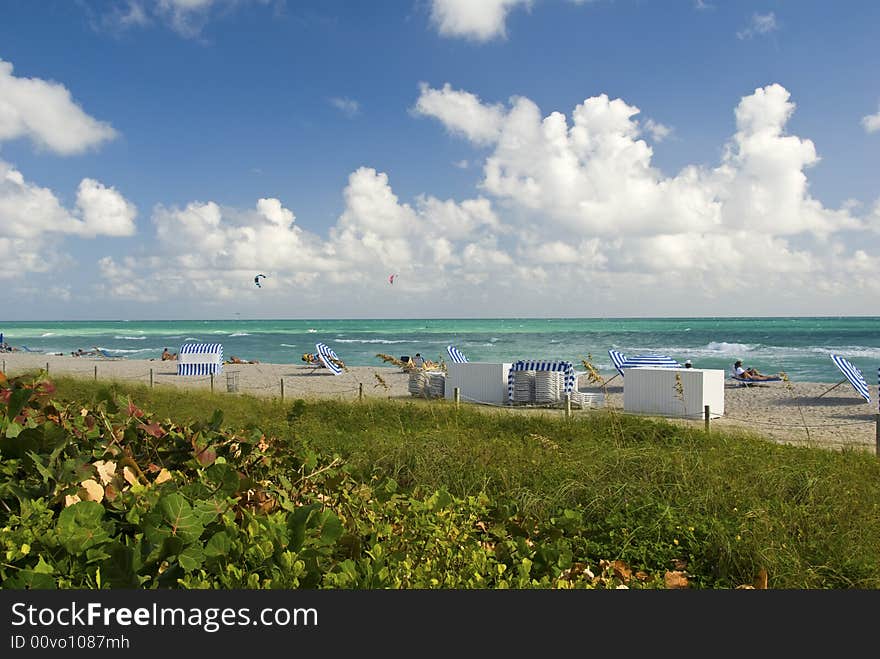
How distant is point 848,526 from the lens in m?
3.99

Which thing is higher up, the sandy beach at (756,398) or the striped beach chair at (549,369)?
the striped beach chair at (549,369)

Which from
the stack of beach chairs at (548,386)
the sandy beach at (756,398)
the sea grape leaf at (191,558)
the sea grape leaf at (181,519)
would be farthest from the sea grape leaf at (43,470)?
the stack of beach chairs at (548,386)

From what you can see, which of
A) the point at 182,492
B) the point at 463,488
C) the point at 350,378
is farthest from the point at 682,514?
the point at 350,378

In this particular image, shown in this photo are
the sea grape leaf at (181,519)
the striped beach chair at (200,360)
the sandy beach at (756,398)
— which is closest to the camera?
A: the sea grape leaf at (181,519)

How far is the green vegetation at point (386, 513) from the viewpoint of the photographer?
78.6 inches

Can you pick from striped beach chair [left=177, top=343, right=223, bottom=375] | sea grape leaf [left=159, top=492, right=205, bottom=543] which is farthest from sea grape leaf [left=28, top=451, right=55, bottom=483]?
striped beach chair [left=177, top=343, right=223, bottom=375]

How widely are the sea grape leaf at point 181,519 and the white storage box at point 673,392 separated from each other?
528 inches

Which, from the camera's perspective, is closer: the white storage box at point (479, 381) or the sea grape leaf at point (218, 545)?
the sea grape leaf at point (218, 545)

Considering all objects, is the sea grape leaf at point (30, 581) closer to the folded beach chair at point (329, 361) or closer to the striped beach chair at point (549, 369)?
the striped beach chair at point (549, 369)

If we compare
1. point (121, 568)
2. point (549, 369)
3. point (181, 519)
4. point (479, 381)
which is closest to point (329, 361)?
point (479, 381)

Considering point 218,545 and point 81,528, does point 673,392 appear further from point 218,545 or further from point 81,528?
point 81,528

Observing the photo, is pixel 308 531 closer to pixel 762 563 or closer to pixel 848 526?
pixel 762 563

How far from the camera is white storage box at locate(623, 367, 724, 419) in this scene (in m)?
14.4

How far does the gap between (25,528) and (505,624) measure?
141 cm
